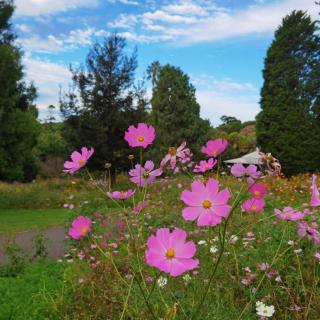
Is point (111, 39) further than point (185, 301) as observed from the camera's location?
Yes

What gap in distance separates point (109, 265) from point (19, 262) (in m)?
2.29

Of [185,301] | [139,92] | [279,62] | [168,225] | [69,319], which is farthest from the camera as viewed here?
[279,62]

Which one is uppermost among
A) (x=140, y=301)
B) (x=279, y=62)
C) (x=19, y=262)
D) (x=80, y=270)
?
(x=279, y=62)

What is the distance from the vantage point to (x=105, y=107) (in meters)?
16.9

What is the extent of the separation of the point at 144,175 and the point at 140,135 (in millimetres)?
115

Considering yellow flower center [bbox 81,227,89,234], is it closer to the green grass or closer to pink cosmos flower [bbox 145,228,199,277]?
pink cosmos flower [bbox 145,228,199,277]

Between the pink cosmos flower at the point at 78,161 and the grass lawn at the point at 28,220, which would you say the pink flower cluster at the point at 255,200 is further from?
the grass lawn at the point at 28,220

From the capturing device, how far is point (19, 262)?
5.38 meters

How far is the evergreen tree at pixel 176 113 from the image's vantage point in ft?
65.4

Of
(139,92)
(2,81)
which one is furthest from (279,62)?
(2,81)

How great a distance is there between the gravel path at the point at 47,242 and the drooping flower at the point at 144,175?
4.72 meters

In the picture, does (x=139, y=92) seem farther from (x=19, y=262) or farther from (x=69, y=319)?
(x=69, y=319)

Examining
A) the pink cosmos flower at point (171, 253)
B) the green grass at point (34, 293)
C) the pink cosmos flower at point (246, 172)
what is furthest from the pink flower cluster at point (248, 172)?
the green grass at point (34, 293)

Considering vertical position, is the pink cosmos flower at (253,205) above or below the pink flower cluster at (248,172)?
below
